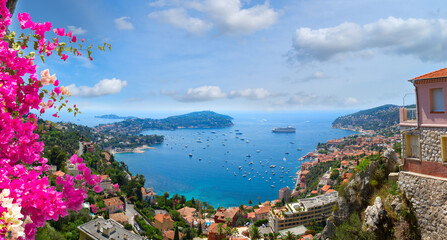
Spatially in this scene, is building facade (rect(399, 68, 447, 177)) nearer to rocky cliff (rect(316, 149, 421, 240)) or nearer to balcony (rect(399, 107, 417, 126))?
balcony (rect(399, 107, 417, 126))

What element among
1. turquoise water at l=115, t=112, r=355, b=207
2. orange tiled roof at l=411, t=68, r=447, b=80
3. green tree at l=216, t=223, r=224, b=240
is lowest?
turquoise water at l=115, t=112, r=355, b=207

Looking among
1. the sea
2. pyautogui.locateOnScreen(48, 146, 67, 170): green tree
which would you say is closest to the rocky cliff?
pyautogui.locateOnScreen(48, 146, 67, 170): green tree

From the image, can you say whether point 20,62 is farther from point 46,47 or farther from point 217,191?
point 217,191

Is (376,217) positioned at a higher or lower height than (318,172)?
higher

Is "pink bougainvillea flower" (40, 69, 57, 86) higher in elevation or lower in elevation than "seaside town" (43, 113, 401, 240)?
higher

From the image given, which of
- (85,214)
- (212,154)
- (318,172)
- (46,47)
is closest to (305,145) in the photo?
(212,154)

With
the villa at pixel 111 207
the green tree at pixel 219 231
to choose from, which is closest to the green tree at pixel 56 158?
the villa at pixel 111 207

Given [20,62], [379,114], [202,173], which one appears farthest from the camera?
[379,114]

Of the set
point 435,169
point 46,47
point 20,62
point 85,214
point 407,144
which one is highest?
point 46,47
